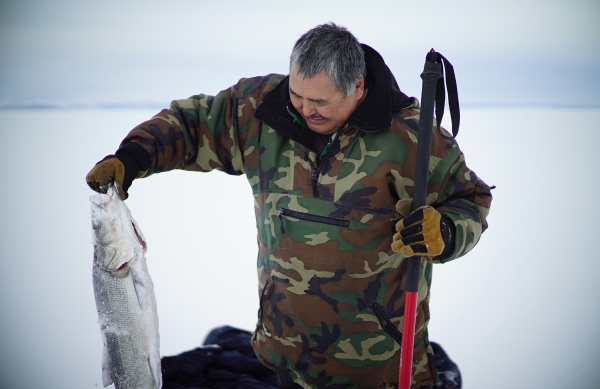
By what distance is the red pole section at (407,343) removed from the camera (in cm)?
166

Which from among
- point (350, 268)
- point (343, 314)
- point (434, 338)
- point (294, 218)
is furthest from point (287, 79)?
point (434, 338)

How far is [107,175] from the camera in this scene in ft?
4.79

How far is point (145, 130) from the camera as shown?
1.70m

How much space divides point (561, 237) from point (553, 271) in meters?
0.53

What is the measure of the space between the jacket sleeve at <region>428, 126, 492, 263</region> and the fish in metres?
0.87

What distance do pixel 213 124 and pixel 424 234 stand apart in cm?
79

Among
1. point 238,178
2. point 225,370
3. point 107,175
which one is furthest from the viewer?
point 238,178

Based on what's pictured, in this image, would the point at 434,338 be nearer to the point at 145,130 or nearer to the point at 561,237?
the point at 561,237

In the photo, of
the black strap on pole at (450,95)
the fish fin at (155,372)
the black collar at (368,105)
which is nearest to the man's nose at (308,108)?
the black collar at (368,105)

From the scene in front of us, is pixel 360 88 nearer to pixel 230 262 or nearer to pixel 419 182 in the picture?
pixel 419 182

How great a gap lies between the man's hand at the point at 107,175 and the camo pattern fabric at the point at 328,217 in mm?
150

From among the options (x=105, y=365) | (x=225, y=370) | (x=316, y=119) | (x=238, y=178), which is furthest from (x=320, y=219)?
(x=238, y=178)

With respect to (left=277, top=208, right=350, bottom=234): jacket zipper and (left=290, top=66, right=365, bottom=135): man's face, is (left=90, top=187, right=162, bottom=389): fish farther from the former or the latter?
(left=290, top=66, right=365, bottom=135): man's face

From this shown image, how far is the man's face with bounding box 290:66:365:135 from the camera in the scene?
1.60 m
